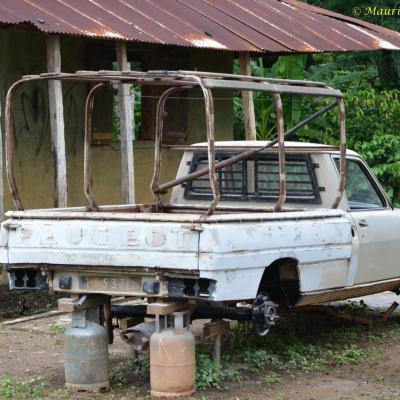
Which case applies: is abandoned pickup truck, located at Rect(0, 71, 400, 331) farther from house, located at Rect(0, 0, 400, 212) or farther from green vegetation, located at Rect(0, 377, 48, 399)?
house, located at Rect(0, 0, 400, 212)

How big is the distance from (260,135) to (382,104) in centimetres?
217

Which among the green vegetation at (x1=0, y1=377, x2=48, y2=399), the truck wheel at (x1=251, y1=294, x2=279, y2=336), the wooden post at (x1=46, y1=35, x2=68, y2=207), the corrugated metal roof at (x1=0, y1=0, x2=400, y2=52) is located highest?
the corrugated metal roof at (x1=0, y1=0, x2=400, y2=52)

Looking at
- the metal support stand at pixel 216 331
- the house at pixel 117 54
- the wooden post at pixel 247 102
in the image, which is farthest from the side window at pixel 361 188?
the wooden post at pixel 247 102

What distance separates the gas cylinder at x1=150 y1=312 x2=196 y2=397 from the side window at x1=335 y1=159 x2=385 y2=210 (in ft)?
8.86

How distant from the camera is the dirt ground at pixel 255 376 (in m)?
7.05

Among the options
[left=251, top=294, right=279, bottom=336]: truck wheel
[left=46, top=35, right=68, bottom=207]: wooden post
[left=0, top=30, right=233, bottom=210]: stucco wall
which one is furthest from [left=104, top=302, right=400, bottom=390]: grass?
[left=0, top=30, right=233, bottom=210]: stucco wall

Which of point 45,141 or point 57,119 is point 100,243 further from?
point 45,141

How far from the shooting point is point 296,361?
8.04 m

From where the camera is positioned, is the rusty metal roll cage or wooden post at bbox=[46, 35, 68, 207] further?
wooden post at bbox=[46, 35, 68, 207]

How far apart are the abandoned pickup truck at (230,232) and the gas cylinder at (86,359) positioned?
0.31 meters

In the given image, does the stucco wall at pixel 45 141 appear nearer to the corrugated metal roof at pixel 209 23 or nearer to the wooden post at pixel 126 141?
the corrugated metal roof at pixel 209 23

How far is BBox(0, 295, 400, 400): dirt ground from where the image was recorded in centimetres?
705

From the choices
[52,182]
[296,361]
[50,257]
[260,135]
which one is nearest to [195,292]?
[50,257]

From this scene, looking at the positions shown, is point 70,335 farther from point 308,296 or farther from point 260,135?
point 260,135
